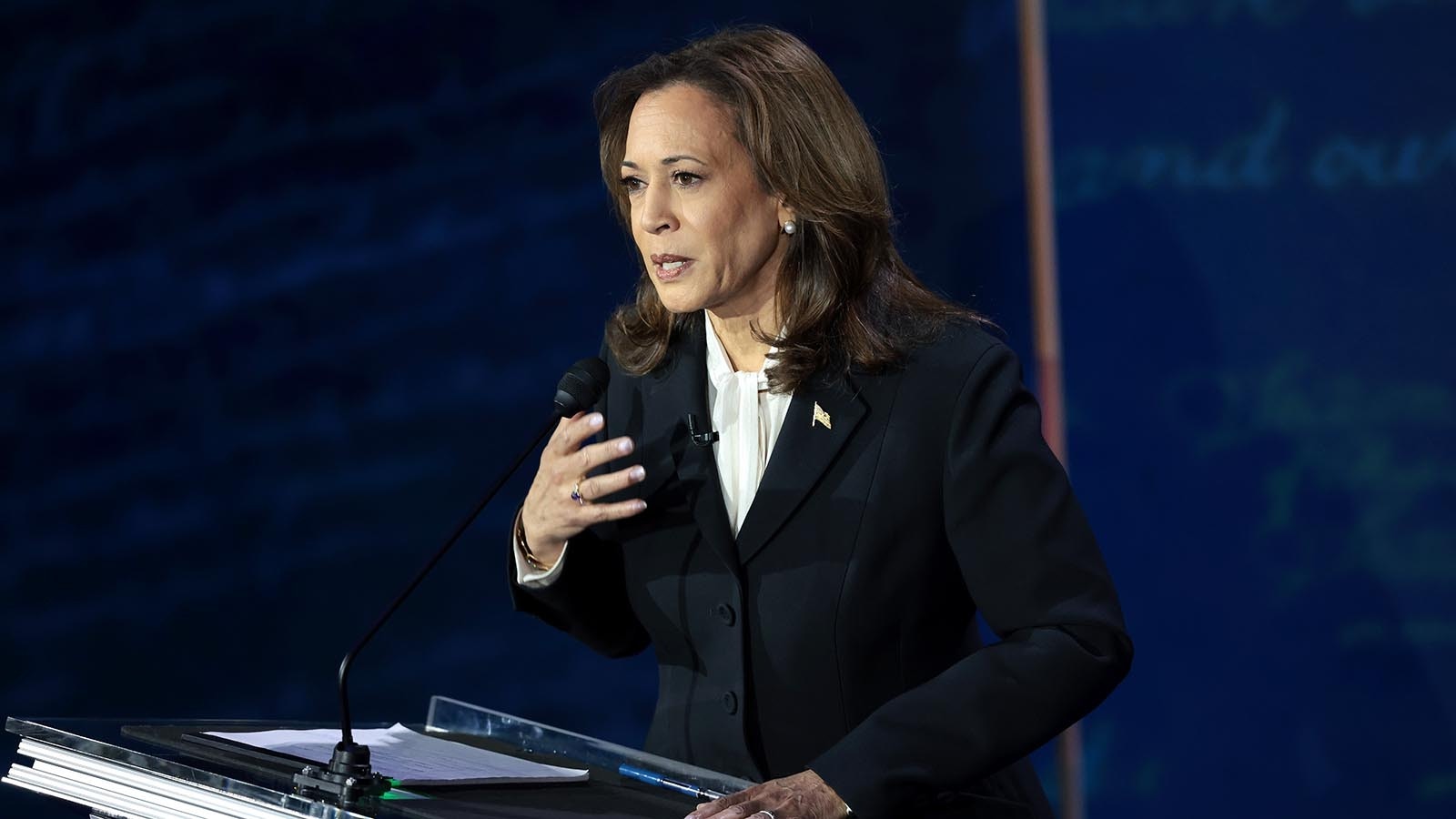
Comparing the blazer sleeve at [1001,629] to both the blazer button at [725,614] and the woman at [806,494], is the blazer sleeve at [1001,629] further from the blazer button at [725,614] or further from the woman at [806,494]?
the blazer button at [725,614]

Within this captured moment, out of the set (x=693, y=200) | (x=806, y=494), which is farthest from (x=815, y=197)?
(x=806, y=494)

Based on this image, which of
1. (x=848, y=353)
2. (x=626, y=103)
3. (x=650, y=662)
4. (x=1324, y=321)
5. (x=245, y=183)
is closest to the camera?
(x=848, y=353)

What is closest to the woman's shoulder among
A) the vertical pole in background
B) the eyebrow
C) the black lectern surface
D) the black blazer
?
the black blazer


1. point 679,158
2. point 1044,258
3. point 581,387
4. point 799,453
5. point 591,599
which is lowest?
point 591,599

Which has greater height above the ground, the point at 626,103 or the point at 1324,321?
the point at 626,103

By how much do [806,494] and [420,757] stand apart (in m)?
0.52

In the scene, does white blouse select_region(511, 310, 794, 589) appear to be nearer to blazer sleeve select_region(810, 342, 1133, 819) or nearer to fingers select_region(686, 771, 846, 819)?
blazer sleeve select_region(810, 342, 1133, 819)

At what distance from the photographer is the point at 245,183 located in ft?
11.7

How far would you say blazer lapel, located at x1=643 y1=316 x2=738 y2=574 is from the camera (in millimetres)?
1840

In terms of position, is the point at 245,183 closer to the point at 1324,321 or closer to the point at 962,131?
the point at 962,131

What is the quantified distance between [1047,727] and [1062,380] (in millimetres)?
2169

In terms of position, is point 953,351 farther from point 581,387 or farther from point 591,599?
point 591,599

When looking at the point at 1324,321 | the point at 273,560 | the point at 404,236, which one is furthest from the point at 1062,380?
the point at 273,560

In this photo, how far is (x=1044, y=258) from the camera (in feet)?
12.3
